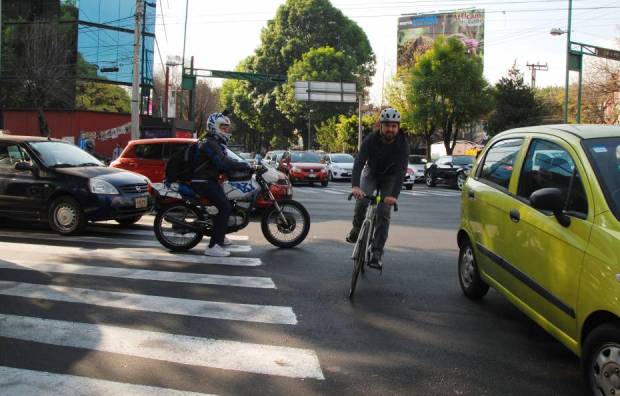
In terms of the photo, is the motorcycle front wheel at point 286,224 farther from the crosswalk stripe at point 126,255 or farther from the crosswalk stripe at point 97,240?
the crosswalk stripe at point 126,255

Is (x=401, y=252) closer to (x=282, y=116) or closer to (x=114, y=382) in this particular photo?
(x=114, y=382)

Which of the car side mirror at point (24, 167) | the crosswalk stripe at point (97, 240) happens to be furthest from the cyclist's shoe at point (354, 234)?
the car side mirror at point (24, 167)

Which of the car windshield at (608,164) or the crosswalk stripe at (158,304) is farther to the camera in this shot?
the crosswalk stripe at (158,304)

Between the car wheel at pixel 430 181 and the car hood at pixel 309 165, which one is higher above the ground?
the car hood at pixel 309 165

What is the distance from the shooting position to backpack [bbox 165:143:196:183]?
25.2 ft

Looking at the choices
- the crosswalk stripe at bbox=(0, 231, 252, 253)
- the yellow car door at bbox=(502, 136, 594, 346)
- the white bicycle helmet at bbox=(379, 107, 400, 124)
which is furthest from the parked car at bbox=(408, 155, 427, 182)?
the yellow car door at bbox=(502, 136, 594, 346)

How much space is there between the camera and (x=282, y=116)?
60062mm

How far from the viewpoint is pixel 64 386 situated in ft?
11.7

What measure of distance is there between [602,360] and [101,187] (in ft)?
25.7

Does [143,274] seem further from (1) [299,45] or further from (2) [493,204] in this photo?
(1) [299,45]

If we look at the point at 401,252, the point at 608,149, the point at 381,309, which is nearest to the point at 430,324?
the point at 381,309

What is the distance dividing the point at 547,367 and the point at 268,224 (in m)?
5.02

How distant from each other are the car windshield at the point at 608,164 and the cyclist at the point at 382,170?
2498 millimetres

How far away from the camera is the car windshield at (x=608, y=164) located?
3.46 meters
